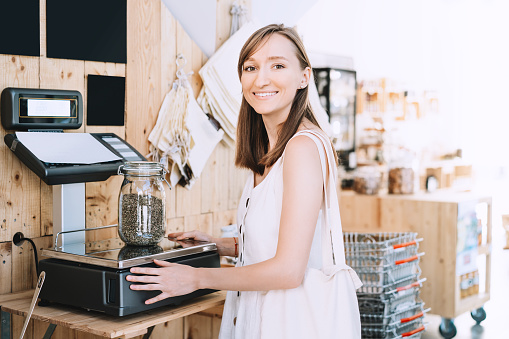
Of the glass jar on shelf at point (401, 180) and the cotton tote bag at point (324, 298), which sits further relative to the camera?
the glass jar on shelf at point (401, 180)

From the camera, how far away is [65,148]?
2109 millimetres

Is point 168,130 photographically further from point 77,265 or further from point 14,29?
point 77,265

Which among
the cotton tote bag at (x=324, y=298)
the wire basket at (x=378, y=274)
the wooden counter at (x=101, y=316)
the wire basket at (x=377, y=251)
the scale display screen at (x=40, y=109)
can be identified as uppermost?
the scale display screen at (x=40, y=109)

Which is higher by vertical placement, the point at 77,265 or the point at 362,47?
the point at 362,47

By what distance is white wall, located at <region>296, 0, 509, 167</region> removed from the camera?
7.08 metres

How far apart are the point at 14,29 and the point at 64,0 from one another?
24 cm

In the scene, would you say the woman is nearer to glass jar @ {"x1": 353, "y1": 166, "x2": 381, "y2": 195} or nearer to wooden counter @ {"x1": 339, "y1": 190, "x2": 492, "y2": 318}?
wooden counter @ {"x1": 339, "y1": 190, "x2": 492, "y2": 318}

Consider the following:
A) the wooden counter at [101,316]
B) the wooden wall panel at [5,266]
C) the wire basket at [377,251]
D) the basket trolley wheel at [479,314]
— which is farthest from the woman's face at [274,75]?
the basket trolley wheel at [479,314]

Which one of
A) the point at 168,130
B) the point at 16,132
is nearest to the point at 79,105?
the point at 16,132

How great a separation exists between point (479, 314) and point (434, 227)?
94cm

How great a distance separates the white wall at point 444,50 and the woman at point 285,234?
483 centimetres

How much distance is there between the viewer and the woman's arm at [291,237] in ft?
5.62

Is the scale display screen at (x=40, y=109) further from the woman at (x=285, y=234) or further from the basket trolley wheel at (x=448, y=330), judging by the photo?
the basket trolley wheel at (x=448, y=330)

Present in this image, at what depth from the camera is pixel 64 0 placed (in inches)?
90.9
